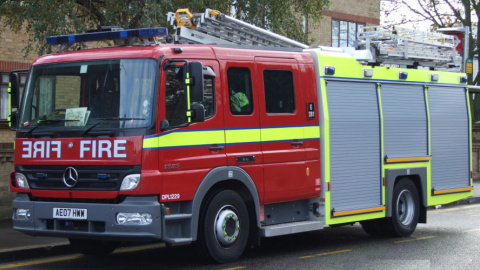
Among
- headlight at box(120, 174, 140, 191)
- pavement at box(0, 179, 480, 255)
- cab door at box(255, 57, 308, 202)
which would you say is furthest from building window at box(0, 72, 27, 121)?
headlight at box(120, 174, 140, 191)

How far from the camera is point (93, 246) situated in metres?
11.1

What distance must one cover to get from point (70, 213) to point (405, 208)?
6.15 meters

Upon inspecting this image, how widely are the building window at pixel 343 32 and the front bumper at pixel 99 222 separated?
23833 mm

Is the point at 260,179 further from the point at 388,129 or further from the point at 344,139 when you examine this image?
the point at 388,129

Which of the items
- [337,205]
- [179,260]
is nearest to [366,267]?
[337,205]

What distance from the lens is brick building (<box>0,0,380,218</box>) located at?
2245cm

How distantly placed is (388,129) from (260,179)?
3185 mm

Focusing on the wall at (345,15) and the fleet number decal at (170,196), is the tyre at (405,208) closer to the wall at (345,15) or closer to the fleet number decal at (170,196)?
the fleet number decal at (170,196)

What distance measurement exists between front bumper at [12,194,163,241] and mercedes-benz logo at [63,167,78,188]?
233mm

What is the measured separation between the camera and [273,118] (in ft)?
35.5

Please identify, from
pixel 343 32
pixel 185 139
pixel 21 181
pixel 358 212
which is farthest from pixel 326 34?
pixel 21 181

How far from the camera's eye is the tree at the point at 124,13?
587 inches

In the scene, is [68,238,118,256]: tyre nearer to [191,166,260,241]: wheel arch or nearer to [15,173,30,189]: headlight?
[15,173,30,189]: headlight

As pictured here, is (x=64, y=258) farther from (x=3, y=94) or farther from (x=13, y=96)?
(x=3, y=94)
